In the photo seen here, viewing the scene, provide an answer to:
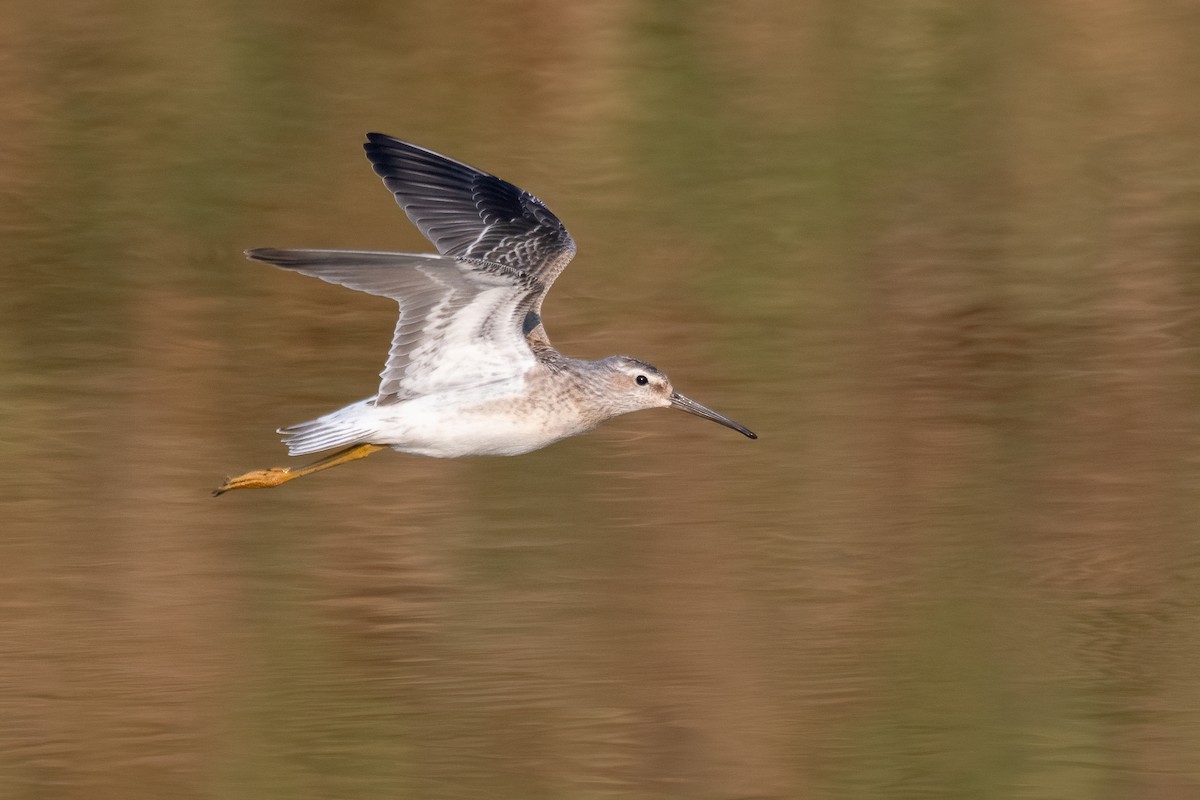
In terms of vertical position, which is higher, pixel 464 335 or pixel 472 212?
pixel 472 212

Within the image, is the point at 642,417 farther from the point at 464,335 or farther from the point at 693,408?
the point at 464,335

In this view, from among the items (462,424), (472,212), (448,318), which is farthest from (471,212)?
(462,424)

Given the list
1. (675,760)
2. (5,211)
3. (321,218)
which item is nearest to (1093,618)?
(675,760)

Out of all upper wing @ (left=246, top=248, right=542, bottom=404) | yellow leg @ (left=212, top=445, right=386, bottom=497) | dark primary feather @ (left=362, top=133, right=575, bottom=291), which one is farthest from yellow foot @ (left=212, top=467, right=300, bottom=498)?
dark primary feather @ (left=362, top=133, right=575, bottom=291)

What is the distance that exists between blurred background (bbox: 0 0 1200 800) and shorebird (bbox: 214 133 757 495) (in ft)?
4.72

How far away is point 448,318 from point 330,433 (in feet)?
2.48

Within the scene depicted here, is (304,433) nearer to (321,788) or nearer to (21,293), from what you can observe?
(321,788)

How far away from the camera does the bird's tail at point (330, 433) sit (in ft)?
31.9

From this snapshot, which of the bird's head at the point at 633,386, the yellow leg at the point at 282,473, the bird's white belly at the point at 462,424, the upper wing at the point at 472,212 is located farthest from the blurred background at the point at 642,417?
the upper wing at the point at 472,212

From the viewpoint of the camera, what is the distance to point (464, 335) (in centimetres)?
983

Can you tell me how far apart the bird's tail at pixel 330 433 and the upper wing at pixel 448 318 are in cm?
20

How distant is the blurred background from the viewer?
10.4m

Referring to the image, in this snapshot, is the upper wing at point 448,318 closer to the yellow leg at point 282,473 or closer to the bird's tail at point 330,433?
the bird's tail at point 330,433

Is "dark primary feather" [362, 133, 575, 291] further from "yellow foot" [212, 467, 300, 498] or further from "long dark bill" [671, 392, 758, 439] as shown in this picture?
"yellow foot" [212, 467, 300, 498]
